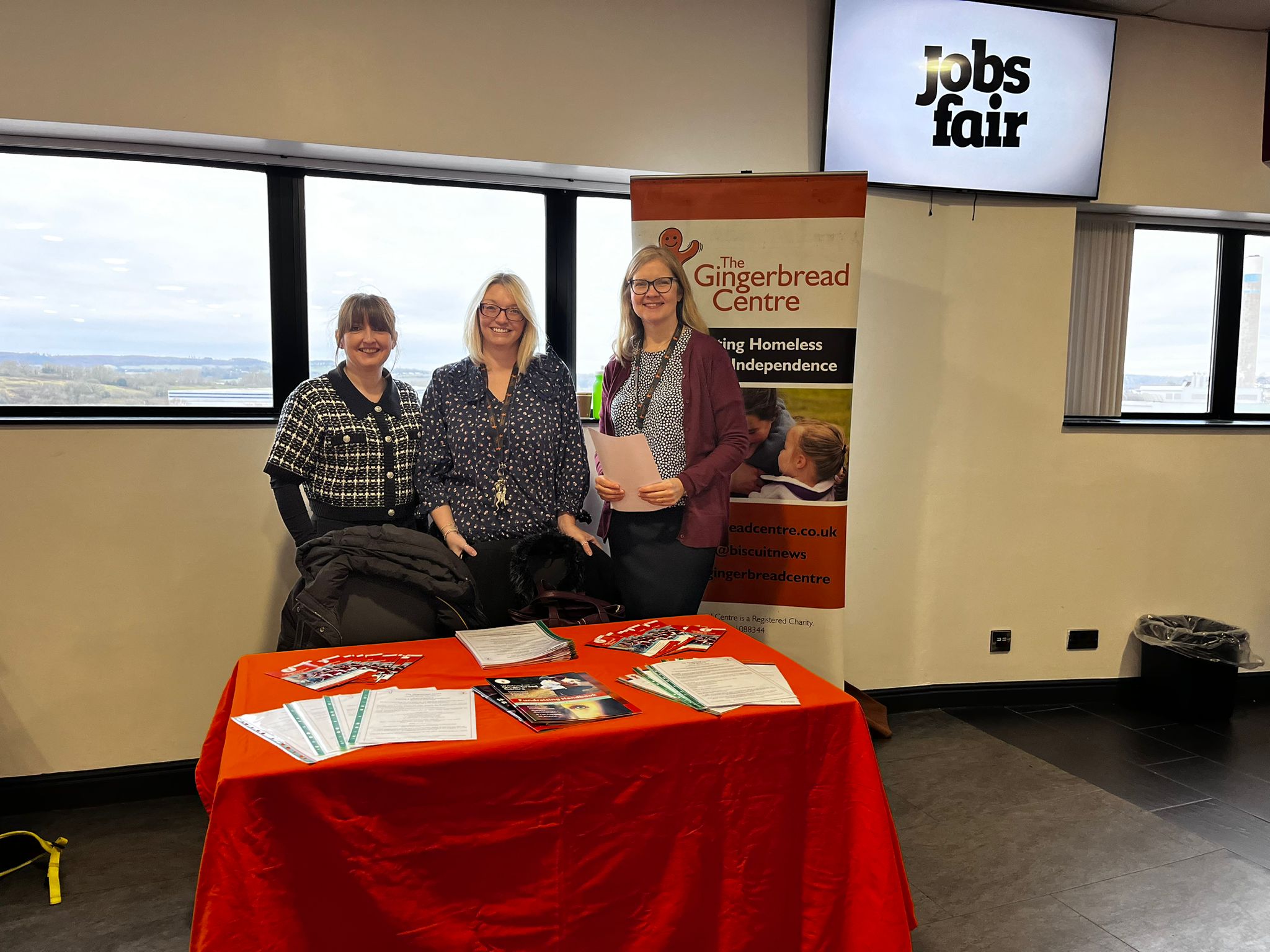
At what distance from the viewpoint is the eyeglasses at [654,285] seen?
2.54 metres

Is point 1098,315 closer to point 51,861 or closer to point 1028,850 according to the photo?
point 1028,850

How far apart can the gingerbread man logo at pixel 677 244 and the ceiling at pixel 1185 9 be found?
1729mm

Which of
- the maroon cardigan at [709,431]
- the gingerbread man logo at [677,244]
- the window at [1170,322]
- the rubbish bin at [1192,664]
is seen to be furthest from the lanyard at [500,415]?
the rubbish bin at [1192,664]

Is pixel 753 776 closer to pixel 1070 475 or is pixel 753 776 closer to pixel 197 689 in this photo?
pixel 197 689

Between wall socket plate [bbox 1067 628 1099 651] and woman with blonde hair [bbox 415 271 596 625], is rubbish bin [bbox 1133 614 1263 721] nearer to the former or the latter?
wall socket plate [bbox 1067 628 1099 651]

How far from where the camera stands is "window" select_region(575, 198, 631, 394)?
346cm

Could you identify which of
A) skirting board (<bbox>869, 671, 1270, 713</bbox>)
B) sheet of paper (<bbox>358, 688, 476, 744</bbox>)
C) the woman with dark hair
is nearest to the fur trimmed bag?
sheet of paper (<bbox>358, 688, 476, 744</bbox>)

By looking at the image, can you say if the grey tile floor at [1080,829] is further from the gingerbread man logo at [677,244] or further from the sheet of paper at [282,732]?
the gingerbread man logo at [677,244]

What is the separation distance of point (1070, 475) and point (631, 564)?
235cm

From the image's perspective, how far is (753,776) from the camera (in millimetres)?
1582

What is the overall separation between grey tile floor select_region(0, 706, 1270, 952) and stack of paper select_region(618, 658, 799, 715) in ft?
3.01

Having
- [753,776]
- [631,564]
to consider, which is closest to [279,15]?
[631,564]

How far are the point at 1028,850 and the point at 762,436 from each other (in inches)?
61.1

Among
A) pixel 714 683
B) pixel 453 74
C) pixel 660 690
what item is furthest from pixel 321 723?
pixel 453 74
